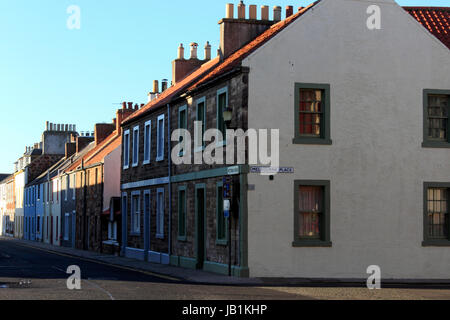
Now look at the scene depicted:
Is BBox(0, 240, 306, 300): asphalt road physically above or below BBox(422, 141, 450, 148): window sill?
below

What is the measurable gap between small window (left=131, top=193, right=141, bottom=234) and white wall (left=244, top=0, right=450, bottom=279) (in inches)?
563

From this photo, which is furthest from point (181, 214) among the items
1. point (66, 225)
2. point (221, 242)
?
point (66, 225)

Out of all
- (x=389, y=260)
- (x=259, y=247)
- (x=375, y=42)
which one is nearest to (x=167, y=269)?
(x=259, y=247)

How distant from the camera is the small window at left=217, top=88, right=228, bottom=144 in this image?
86.6ft

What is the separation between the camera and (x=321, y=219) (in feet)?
81.8

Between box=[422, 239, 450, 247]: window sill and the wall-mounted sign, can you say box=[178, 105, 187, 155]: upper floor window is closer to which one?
the wall-mounted sign

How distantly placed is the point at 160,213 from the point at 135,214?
4.74 meters

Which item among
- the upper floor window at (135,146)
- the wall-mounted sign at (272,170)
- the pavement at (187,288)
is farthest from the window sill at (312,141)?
the upper floor window at (135,146)

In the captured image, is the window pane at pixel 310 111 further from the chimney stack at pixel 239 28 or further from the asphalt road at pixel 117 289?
the asphalt road at pixel 117 289

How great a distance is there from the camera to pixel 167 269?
28484 millimetres

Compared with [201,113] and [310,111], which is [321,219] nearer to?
[310,111]

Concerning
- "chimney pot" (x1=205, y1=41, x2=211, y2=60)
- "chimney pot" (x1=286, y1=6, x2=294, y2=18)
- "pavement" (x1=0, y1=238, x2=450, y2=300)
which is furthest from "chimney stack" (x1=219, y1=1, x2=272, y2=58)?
"chimney pot" (x1=205, y1=41, x2=211, y2=60)

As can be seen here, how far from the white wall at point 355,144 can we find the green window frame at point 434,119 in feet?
0.65
